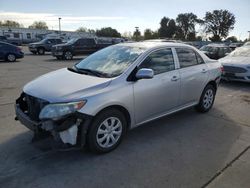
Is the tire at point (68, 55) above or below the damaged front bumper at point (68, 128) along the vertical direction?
above

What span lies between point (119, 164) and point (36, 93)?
5.32 feet

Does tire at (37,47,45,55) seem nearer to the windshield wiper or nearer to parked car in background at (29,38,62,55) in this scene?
parked car in background at (29,38,62,55)

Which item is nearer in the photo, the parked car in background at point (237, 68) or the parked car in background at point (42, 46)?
the parked car in background at point (237, 68)

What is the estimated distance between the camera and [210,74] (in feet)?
19.1

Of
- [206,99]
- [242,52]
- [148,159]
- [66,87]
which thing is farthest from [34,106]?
[242,52]

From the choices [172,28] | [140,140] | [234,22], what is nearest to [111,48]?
[140,140]

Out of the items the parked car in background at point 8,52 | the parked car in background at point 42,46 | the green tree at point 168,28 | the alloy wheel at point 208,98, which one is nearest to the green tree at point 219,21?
the green tree at point 168,28

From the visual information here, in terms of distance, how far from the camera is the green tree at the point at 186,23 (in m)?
85.3

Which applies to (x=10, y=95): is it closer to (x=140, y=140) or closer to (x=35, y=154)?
(x=35, y=154)

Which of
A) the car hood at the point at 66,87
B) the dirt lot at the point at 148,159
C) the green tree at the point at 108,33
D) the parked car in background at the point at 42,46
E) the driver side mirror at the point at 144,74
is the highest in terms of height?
the green tree at the point at 108,33

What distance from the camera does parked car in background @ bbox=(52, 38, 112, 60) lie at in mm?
19453

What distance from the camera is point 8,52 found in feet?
55.6

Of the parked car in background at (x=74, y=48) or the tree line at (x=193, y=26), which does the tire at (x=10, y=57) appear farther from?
the tree line at (x=193, y=26)

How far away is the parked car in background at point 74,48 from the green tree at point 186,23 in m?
69.3
